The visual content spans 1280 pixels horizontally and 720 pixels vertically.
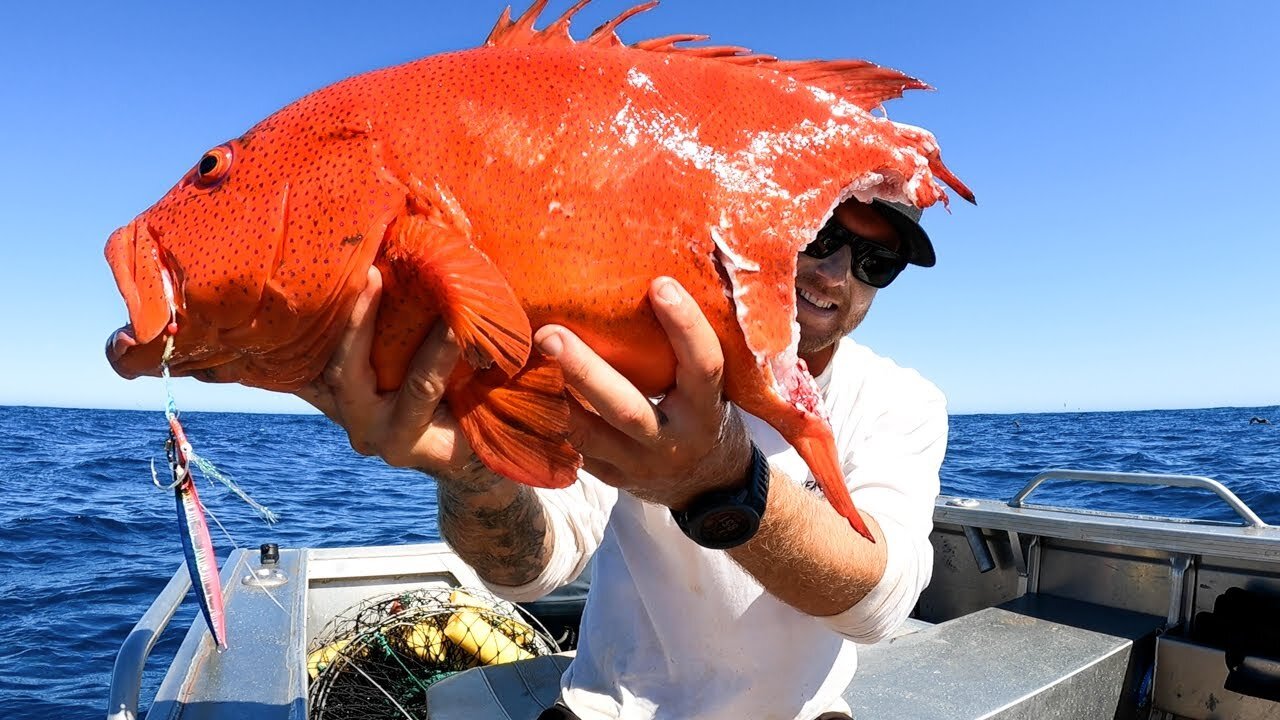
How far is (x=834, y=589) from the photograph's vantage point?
6.07ft

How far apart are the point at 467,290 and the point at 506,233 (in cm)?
15

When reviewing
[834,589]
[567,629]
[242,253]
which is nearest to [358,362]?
[242,253]

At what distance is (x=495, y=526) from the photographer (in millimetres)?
→ 2148

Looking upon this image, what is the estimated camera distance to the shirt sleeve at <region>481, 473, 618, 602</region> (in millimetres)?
2305

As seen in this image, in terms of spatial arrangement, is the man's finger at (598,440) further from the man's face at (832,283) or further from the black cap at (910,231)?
the black cap at (910,231)

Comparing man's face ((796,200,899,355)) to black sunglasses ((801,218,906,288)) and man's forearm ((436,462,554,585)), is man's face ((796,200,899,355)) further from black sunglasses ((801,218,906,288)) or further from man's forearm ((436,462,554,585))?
man's forearm ((436,462,554,585))

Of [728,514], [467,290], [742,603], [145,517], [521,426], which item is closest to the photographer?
[467,290]

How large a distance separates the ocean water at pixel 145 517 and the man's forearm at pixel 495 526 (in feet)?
4.00

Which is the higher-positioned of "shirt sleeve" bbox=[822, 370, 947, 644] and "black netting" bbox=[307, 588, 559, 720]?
"shirt sleeve" bbox=[822, 370, 947, 644]

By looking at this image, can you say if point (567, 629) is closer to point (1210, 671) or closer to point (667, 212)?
point (1210, 671)

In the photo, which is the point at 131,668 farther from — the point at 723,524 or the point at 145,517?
the point at 145,517

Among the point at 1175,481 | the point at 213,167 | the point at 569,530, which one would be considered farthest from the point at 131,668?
the point at 1175,481

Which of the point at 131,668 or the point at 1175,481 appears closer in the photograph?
the point at 131,668

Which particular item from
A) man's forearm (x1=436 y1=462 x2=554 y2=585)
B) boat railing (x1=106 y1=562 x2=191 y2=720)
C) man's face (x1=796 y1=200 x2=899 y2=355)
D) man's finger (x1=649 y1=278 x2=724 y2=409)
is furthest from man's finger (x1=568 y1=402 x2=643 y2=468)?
boat railing (x1=106 y1=562 x2=191 y2=720)
